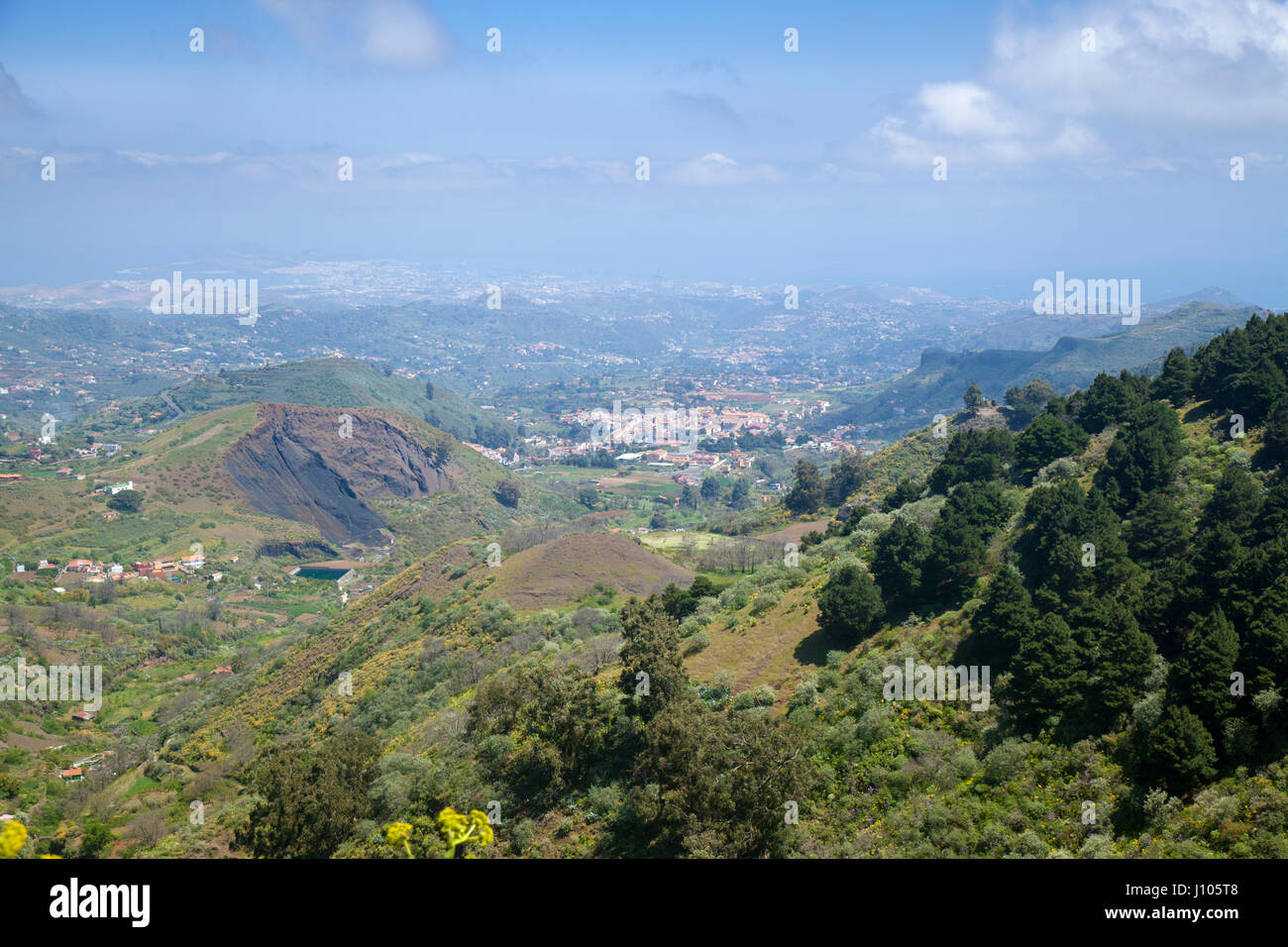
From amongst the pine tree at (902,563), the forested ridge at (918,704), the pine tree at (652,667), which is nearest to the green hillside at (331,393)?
the forested ridge at (918,704)

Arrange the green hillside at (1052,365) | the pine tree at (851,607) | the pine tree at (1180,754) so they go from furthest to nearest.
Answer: the green hillside at (1052,365)
the pine tree at (851,607)
the pine tree at (1180,754)

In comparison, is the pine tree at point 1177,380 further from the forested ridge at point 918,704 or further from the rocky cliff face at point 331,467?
the rocky cliff face at point 331,467

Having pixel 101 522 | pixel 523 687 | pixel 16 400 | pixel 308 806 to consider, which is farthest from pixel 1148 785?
pixel 16 400

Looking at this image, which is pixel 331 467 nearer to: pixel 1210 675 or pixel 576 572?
pixel 576 572

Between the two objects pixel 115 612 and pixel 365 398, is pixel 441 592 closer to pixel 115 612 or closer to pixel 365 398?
pixel 115 612

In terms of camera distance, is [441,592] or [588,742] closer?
[588,742]

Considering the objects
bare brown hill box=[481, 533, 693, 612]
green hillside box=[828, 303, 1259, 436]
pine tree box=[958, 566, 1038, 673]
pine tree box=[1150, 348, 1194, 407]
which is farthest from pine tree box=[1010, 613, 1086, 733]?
green hillside box=[828, 303, 1259, 436]
